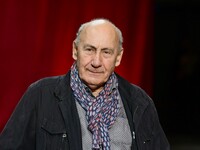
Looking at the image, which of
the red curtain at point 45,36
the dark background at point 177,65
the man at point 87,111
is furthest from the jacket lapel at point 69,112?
the dark background at point 177,65

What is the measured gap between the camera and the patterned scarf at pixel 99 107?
240cm

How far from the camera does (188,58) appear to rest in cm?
636

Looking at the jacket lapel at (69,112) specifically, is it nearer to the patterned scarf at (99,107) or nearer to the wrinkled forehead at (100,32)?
the patterned scarf at (99,107)

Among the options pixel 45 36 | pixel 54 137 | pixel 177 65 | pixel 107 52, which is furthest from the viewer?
pixel 177 65

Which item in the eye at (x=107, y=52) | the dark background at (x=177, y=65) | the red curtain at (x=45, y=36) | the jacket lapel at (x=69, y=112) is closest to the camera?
the jacket lapel at (x=69, y=112)

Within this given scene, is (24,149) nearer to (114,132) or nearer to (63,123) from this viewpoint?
(63,123)

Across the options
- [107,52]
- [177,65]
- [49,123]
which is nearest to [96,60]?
[107,52]

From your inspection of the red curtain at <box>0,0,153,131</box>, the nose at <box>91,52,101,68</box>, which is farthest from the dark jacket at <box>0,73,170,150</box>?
the red curtain at <box>0,0,153,131</box>

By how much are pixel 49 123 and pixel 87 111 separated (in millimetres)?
212

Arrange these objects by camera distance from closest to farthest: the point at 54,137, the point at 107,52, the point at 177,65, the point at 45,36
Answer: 1. the point at 54,137
2. the point at 107,52
3. the point at 45,36
4. the point at 177,65

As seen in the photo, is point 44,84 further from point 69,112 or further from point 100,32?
point 100,32

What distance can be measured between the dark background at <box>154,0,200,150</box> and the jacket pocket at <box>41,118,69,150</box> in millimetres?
4141

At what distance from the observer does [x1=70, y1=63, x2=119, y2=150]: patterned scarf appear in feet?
7.89

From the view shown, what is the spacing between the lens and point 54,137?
7.72 feet
